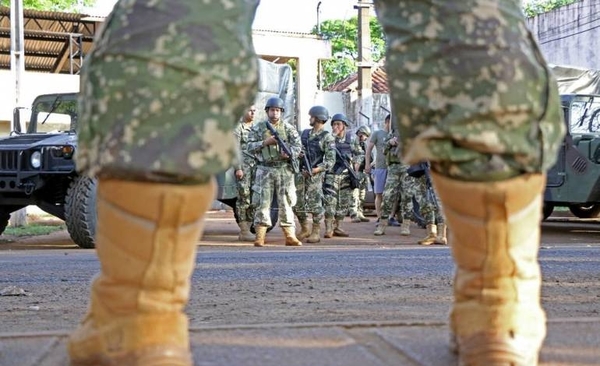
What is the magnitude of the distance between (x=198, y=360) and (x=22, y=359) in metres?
0.36

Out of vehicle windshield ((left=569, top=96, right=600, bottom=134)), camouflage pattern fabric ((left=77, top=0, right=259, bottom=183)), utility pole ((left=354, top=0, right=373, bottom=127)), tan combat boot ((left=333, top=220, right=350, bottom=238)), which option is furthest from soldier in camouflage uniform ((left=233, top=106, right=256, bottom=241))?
utility pole ((left=354, top=0, right=373, bottom=127))

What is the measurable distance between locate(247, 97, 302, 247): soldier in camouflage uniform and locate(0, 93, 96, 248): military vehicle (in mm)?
2057

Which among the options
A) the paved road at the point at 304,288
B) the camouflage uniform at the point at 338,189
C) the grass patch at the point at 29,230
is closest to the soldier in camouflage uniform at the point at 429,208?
the camouflage uniform at the point at 338,189

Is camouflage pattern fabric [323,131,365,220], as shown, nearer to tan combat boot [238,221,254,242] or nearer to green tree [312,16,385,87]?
tan combat boot [238,221,254,242]

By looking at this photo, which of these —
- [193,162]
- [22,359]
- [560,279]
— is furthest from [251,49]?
[560,279]

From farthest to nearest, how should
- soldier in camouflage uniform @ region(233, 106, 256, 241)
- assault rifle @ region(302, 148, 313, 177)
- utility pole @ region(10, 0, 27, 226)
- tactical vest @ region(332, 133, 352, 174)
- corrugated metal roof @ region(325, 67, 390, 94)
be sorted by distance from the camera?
1. corrugated metal roof @ region(325, 67, 390, 94)
2. utility pole @ region(10, 0, 27, 226)
3. tactical vest @ region(332, 133, 352, 174)
4. assault rifle @ region(302, 148, 313, 177)
5. soldier in camouflage uniform @ region(233, 106, 256, 241)

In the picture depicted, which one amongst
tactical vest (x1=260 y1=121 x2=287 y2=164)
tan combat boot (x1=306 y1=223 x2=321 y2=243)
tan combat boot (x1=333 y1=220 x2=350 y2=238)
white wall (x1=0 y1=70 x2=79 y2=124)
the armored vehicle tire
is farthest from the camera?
white wall (x1=0 y1=70 x2=79 y2=124)

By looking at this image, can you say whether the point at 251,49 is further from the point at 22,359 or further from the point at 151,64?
the point at 22,359

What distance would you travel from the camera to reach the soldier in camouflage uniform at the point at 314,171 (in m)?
12.0

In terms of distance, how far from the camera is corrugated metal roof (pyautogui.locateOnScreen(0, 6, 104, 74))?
27.4 metres

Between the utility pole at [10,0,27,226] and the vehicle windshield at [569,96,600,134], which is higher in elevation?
the utility pole at [10,0,27,226]

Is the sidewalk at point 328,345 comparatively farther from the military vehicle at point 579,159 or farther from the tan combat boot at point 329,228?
the tan combat boot at point 329,228

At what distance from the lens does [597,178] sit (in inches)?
464

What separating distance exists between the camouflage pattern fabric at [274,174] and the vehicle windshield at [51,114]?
2.06m
